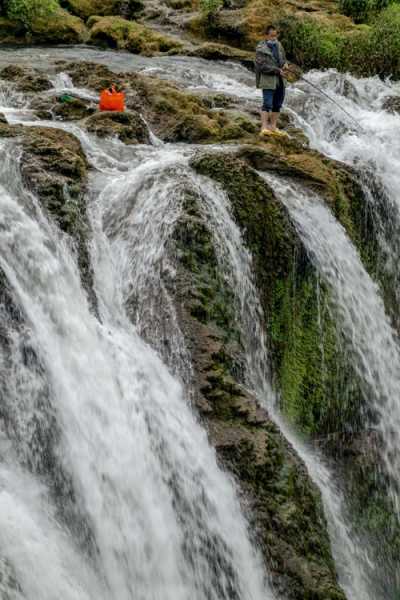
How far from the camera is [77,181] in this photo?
654cm

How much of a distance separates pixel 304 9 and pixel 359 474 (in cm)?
2059

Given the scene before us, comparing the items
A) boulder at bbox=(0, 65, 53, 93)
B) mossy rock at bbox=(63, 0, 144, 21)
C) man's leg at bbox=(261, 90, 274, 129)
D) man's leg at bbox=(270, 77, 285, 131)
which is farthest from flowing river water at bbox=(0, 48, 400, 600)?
mossy rock at bbox=(63, 0, 144, 21)

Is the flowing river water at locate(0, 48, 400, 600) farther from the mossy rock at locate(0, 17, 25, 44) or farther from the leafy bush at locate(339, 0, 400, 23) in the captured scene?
the leafy bush at locate(339, 0, 400, 23)

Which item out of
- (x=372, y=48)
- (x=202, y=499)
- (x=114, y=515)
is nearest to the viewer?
(x=114, y=515)

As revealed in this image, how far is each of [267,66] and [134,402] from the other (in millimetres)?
6786

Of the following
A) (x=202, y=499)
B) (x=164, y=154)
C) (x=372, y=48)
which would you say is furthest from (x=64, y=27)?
(x=202, y=499)

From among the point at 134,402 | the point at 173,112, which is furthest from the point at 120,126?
the point at 134,402

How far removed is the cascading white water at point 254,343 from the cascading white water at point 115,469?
1100 millimetres

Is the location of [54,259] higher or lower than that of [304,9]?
lower

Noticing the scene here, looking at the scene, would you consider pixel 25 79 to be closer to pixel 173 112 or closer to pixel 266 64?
pixel 173 112

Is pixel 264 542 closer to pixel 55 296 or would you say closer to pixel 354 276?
pixel 55 296

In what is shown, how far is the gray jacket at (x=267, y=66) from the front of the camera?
10047mm

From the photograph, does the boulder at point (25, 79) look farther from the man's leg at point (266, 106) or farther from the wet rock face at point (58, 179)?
the wet rock face at point (58, 179)

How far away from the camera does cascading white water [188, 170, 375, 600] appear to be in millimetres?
5637
